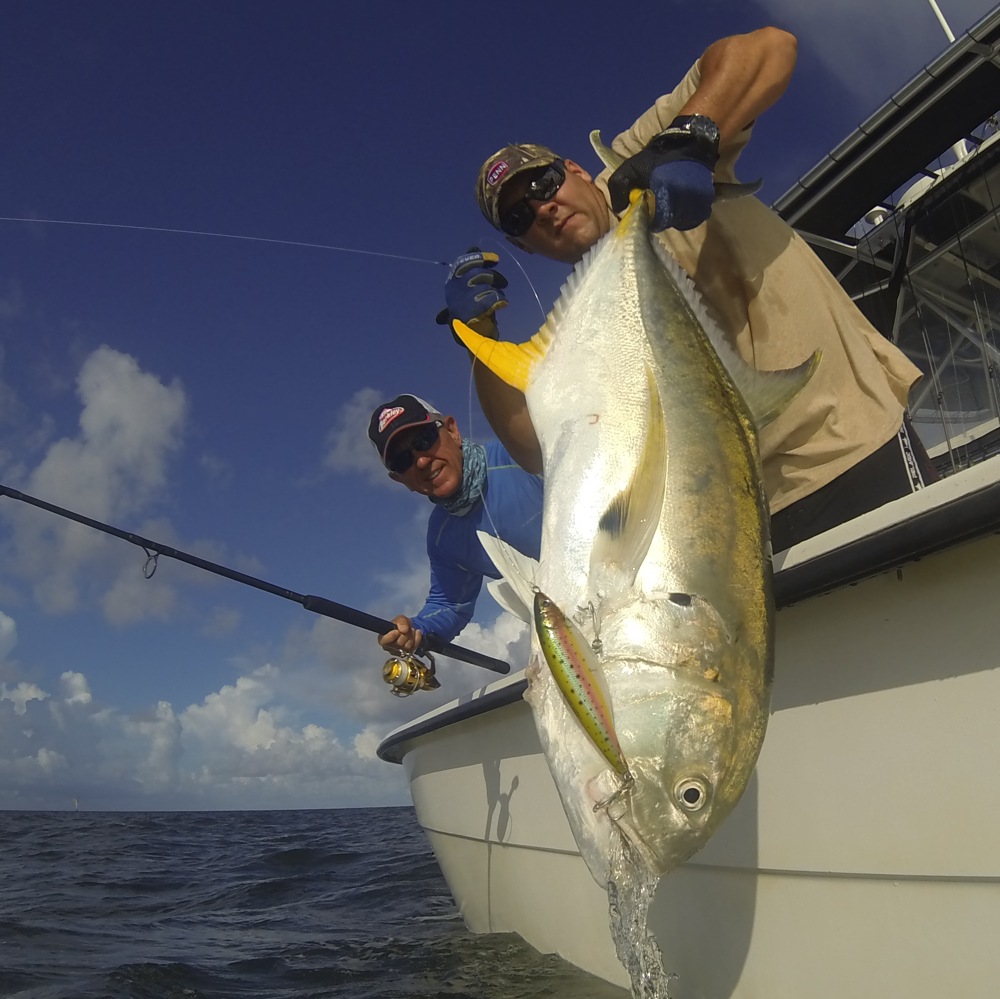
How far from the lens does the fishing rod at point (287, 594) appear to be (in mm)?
4164

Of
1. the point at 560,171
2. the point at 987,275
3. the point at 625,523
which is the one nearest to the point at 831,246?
the point at 987,275

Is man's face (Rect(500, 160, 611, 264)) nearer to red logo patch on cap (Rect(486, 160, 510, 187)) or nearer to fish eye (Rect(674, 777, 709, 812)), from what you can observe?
red logo patch on cap (Rect(486, 160, 510, 187))

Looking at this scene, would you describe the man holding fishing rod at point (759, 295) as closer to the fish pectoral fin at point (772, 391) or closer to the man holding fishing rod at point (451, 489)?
the fish pectoral fin at point (772, 391)

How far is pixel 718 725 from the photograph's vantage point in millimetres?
1270

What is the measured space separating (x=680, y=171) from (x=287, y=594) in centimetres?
384

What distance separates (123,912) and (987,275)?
10019mm

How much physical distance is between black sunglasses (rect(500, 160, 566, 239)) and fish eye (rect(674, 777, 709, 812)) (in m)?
1.73

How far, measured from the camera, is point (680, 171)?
169 cm

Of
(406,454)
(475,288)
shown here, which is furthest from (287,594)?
(475,288)

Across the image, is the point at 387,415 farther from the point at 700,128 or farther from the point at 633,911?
the point at 633,911

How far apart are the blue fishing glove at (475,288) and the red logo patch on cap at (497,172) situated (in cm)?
30

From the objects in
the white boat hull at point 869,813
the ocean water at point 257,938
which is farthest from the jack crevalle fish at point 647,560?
the ocean water at point 257,938

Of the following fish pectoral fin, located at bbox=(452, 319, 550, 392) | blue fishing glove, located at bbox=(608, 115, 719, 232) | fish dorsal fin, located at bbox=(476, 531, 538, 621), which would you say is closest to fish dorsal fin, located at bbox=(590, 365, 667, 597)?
fish dorsal fin, located at bbox=(476, 531, 538, 621)

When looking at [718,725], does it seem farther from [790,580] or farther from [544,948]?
[544,948]
